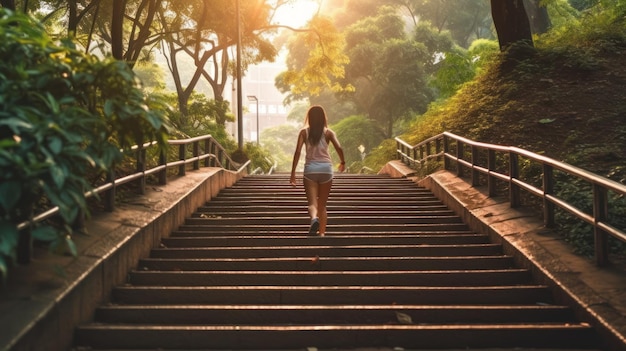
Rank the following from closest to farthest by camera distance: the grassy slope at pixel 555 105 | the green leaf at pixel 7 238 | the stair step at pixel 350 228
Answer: the green leaf at pixel 7 238, the stair step at pixel 350 228, the grassy slope at pixel 555 105

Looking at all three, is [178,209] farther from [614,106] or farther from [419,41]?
[419,41]

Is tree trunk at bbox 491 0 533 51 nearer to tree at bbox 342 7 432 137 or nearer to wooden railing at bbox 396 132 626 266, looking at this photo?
wooden railing at bbox 396 132 626 266

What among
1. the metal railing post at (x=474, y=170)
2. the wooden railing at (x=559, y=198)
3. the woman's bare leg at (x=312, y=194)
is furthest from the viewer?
the metal railing post at (x=474, y=170)

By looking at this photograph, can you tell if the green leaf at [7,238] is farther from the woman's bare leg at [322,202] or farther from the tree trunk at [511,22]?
the tree trunk at [511,22]

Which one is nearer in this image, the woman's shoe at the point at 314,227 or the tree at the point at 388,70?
the woman's shoe at the point at 314,227

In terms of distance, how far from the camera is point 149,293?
5.45m

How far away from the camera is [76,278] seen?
4750mm

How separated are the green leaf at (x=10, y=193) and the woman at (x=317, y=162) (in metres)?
4.50

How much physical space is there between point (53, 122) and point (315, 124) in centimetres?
437

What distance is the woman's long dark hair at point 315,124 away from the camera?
7789 mm

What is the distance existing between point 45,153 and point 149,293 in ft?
7.29

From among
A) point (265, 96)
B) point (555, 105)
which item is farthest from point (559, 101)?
point (265, 96)

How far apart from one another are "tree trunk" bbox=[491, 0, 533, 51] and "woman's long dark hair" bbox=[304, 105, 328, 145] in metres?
9.40

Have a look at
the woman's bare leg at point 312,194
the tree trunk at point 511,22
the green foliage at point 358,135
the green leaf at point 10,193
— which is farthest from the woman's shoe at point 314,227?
the green foliage at point 358,135
